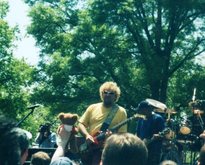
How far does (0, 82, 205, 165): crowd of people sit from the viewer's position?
2.51m

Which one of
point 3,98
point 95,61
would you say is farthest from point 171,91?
point 3,98

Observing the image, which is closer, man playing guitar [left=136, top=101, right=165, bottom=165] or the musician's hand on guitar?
the musician's hand on guitar

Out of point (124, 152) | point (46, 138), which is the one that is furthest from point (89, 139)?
point (46, 138)

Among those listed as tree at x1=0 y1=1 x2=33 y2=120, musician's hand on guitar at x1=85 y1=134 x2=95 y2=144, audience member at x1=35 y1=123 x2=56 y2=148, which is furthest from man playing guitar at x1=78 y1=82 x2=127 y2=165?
tree at x1=0 y1=1 x2=33 y2=120

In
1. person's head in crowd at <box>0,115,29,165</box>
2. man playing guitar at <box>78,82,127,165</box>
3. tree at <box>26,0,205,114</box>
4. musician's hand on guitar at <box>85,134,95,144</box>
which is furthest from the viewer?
tree at <box>26,0,205,114</box>

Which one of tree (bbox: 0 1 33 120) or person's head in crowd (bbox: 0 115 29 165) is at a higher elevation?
tree (bbox: 0 1 33 120)

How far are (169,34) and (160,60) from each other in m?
2.99

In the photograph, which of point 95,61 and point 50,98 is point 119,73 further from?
point 50,98

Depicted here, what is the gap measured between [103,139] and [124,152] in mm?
4071

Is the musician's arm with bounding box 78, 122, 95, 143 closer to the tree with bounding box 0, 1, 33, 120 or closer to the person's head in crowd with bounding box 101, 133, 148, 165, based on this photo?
the person's head in crowd with bounding box 101, 133, 148, 165

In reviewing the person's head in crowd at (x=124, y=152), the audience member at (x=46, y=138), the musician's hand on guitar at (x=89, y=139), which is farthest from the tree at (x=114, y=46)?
the person's head in crowd at (x=124, y=152)

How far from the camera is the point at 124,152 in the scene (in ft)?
8.25

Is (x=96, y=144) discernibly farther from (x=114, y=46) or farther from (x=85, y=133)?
(x=114, y=46)

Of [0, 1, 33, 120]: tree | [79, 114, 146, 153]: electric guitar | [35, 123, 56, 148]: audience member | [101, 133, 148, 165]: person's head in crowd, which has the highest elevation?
[0, 1, 33, 120]: tree
